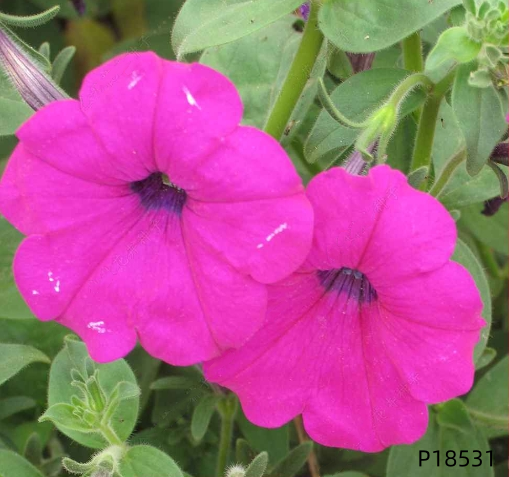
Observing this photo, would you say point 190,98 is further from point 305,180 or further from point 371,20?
point 305,180

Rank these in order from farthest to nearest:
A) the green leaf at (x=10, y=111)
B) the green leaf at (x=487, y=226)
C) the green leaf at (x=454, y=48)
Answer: the green leaf at (x=487, y=226) → the green leaf at (x=10, y=111) → the green leaf at (x=454, y=48)

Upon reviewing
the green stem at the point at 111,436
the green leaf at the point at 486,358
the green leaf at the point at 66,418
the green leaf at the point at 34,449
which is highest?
the green leaf at the point at 66,418

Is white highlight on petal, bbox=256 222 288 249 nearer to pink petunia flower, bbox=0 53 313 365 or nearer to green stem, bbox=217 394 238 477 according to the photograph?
pink petunia flower, bbox=0 53 313 365

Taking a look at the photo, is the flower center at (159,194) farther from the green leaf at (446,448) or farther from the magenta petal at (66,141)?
the green leaf at (446,448)

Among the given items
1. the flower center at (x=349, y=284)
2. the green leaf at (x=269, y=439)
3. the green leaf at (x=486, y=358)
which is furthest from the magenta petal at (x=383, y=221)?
the green leaf at (x=269, y=439)

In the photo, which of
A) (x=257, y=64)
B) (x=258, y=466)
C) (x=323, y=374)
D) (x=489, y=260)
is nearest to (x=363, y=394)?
(x=323, y=374)
